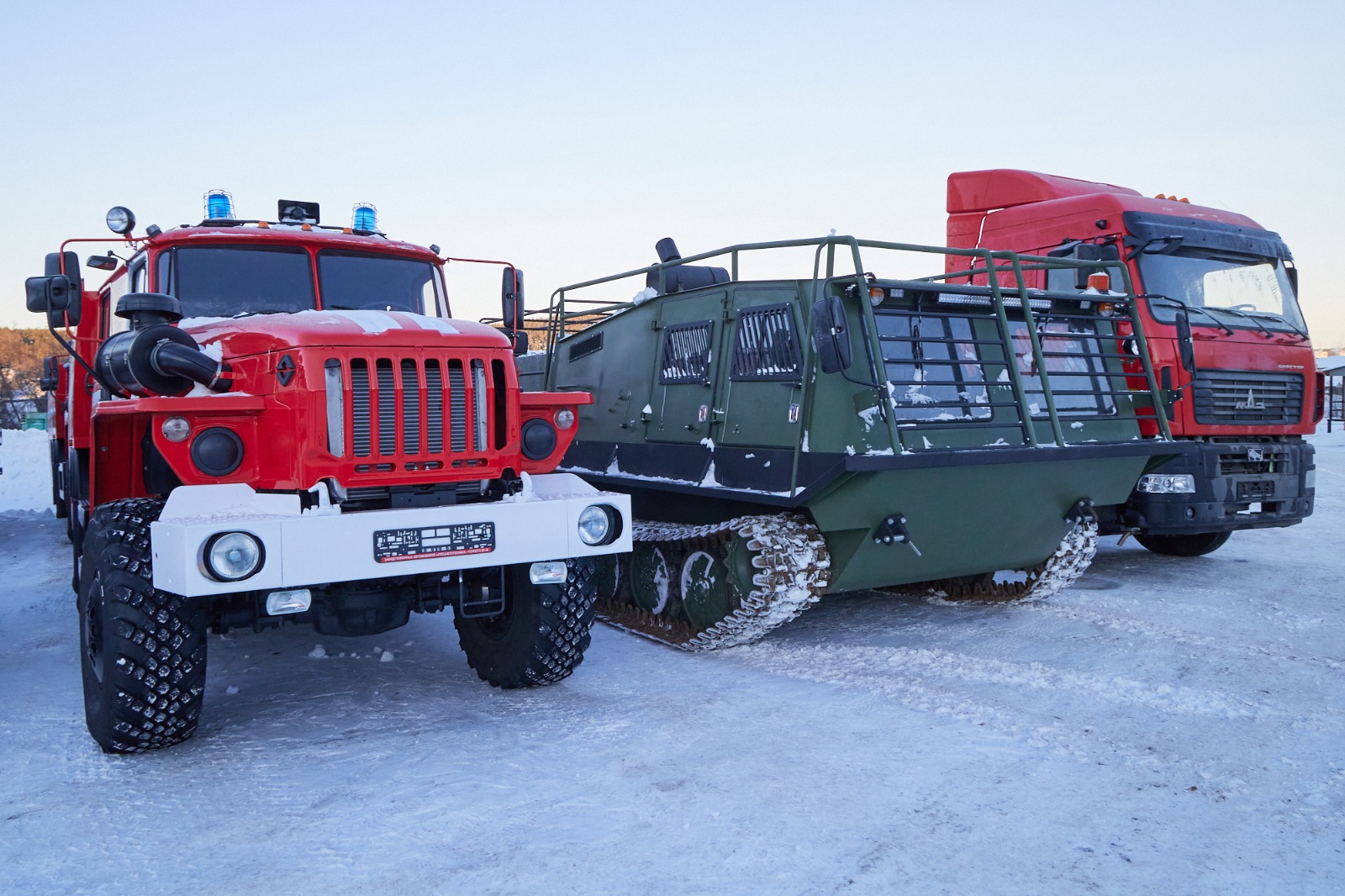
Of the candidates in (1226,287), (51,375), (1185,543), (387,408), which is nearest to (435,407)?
(387,408)

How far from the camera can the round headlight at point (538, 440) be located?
5129mm

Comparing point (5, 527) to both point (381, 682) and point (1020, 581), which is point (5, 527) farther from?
point (1020, 581)

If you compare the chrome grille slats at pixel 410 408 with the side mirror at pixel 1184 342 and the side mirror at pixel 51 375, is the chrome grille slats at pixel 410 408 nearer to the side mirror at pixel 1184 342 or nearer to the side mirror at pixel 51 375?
the side mirror at pixel 1184 342

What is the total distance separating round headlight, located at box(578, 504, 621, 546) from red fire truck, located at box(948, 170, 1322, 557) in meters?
4.75

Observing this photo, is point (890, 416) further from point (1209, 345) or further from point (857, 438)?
point (1209, 345)

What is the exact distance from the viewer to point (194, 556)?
4.06 meters

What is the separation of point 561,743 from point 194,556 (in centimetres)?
176

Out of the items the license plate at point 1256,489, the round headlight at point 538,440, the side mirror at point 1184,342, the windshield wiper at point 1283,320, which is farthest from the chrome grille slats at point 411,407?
the windshield wiper at point 1283,320

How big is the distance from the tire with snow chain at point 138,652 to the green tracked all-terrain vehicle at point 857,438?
111 inches

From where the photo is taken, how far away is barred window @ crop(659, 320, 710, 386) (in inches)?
279

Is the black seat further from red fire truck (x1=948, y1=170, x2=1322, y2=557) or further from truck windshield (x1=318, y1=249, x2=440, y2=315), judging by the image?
red fire truck (x1=948, y1=170, x2=1322, y2=557)

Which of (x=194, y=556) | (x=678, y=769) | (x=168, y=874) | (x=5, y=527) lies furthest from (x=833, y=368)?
(x=5, y=527)

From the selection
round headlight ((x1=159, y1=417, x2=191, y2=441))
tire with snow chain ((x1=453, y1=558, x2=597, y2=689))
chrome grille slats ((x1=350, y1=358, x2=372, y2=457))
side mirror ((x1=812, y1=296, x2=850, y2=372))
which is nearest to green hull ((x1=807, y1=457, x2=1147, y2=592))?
side mirror ((x1=812, y1=296, x2=850, y2=372))

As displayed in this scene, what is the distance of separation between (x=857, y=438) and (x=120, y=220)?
14.4 feet
